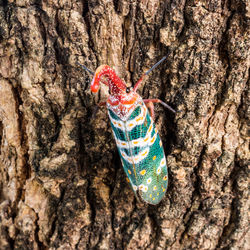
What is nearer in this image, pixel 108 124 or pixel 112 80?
pixel 112 80

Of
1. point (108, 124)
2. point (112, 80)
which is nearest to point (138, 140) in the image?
point (108, 124)

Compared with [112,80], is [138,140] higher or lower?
lower

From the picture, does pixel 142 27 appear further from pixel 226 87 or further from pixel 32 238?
pixel 32 238

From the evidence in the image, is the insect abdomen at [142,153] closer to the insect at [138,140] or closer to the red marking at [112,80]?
the insect at [138,140]

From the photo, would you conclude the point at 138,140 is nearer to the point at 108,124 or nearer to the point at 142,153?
the point at 142,153

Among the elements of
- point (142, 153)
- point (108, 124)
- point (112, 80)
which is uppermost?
point (112, 80)

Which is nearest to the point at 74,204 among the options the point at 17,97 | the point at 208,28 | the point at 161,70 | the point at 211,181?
the point at 17,97
